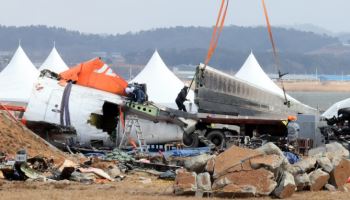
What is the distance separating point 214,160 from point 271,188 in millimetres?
1437

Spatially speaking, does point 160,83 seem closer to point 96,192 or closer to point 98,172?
point 98,172

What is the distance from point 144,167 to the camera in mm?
22109

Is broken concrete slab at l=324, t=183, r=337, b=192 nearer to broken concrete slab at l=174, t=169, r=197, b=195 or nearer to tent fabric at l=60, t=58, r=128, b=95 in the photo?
broken concrete slab at l=174, t=169, r=197, b=195

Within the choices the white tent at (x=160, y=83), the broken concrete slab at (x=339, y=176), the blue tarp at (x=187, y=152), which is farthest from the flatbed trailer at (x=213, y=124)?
the white tent at (x=160, y=83)

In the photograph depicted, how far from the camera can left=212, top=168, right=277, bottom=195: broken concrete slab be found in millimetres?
16734

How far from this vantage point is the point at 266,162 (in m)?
17.1

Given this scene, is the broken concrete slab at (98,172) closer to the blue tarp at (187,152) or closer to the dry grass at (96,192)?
the dry grass at (96,192)

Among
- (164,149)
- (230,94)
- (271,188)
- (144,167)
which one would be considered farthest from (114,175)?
(230,94)

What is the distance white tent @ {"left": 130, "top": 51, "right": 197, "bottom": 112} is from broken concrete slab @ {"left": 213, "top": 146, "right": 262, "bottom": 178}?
101 feet

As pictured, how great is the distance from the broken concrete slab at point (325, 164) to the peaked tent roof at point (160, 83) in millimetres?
29722

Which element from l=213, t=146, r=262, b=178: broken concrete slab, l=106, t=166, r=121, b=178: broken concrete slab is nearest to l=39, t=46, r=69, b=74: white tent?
l=106, t=166, r=121, b=178: broken concrete slab

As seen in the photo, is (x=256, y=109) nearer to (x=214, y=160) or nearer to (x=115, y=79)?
(x=115, y=79)

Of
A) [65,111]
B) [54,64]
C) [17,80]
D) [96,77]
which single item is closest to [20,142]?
[65,111]

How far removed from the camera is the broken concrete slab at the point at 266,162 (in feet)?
55.9
